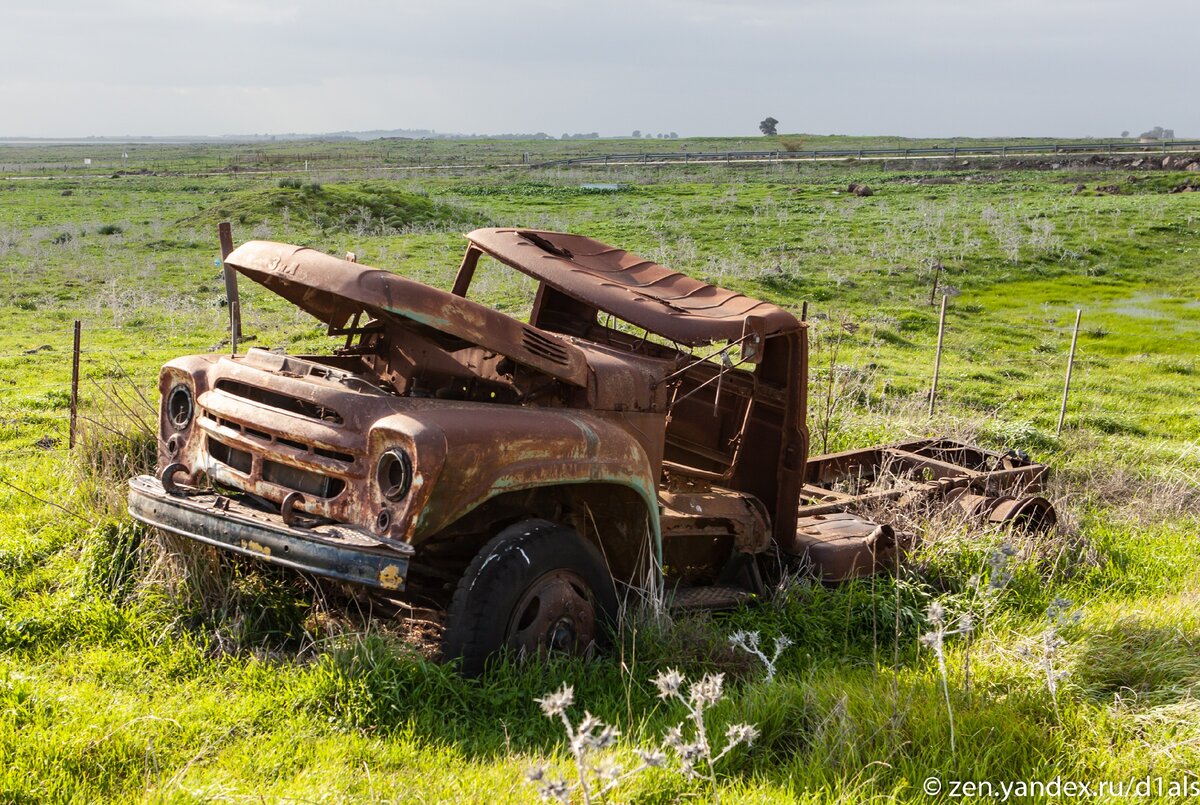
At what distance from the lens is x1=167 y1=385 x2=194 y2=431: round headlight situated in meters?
4.68

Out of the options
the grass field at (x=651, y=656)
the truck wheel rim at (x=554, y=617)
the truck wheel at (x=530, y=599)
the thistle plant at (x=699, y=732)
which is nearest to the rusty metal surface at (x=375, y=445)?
the truck wheel at (x=530, y=599)

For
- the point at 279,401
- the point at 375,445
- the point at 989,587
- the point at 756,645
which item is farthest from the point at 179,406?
the point at 989,587

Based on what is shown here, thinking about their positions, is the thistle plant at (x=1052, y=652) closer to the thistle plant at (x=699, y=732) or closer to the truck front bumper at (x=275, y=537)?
the thistle plant at (x=699, y=732)

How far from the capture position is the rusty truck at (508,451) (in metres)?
3.82

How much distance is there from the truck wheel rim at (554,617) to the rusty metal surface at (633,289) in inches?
52.6

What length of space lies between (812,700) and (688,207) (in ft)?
109

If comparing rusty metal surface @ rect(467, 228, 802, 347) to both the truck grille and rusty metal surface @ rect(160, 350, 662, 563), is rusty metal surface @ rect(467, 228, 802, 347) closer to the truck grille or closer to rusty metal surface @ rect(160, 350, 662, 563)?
rusty metal surface @ rect(160, 350, 662, 563)

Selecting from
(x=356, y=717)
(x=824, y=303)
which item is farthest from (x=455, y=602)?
(x=824, y=303)

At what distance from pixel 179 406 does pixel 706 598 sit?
268 centimetres

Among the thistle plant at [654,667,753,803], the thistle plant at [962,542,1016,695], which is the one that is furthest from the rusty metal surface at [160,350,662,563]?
the thistle plant at [962,542,1016,695]

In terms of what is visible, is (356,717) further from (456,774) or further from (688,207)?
(688,207)

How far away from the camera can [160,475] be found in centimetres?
437

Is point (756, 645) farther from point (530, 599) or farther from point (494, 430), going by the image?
point (494, 430)

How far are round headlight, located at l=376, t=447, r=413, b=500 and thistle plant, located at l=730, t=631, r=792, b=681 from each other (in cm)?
140
